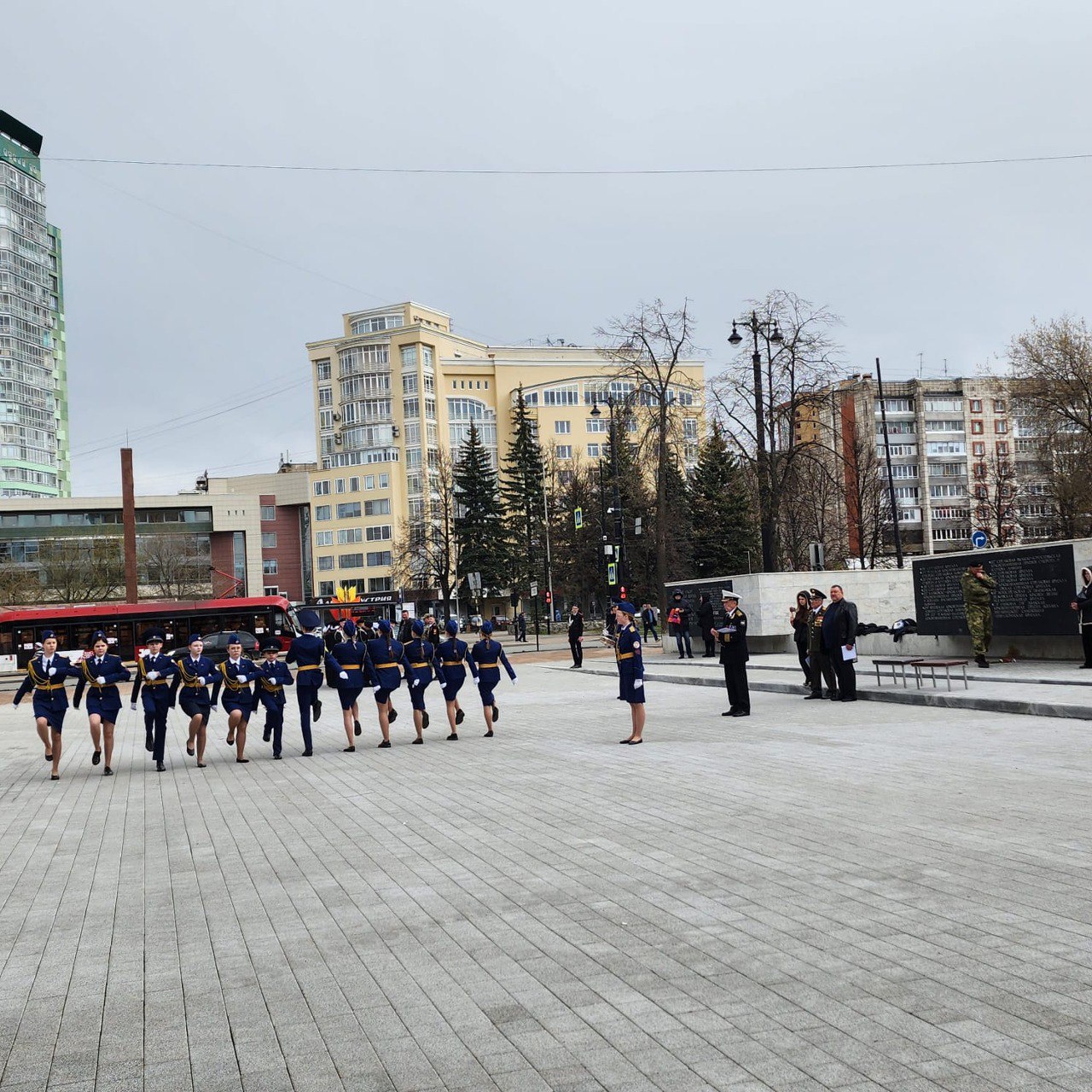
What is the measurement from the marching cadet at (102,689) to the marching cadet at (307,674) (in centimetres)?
226

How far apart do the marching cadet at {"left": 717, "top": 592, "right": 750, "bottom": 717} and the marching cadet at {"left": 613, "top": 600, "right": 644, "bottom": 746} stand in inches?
106

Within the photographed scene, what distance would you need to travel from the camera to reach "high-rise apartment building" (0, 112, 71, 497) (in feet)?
475

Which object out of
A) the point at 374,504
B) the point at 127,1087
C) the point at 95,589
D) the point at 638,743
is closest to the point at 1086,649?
the point at 638,743

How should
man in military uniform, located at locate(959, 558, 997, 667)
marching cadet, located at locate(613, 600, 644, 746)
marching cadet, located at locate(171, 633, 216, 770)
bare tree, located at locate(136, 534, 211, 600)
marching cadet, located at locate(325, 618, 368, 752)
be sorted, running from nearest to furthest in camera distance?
marching cadet, located at locate(613, 600, 644, 746) < marching cadet, located at locate(171, 633, 216, 770) < marching cadet, located at locate(325, 618, 368, 752) < man in military uniform, located at locate(959, 558, 997, 667) < bare tree, located at locate(136, 534, 211, 600)

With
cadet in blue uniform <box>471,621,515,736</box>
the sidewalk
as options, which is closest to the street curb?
the sidewalk

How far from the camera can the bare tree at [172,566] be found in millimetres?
95500

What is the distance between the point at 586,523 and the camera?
7569 centimetres

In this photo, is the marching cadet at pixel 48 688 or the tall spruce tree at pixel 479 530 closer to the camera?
the marching cadet at pixel 48 688

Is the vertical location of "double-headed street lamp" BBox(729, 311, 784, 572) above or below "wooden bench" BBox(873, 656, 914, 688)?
above

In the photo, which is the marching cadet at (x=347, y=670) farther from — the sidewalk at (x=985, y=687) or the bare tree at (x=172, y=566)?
the bare tree at (x=172, y=566)

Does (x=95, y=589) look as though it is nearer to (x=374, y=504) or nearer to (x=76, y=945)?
(x=374, y=504)

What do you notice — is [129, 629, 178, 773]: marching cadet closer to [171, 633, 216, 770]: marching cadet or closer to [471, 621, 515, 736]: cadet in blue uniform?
[171, 633, 216, 770]: marching cadet

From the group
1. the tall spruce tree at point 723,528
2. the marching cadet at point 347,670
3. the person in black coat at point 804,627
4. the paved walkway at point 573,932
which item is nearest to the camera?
the paved walkway at point 573,932

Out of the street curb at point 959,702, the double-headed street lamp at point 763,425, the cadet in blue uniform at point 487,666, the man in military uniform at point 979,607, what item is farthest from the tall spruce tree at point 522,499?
the cadet in blue uniform at point 487,666
